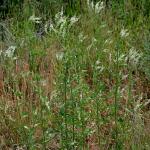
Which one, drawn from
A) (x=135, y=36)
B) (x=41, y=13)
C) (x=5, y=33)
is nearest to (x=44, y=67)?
(x=5, y=33)

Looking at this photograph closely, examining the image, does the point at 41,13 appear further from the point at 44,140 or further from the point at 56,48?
the point at 44,140

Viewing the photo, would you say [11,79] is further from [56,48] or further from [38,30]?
[38,30]

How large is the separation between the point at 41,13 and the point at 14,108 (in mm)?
2177

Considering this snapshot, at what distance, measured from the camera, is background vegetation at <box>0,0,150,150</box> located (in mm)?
3117

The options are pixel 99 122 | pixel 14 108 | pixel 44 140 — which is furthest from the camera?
pixel 14 108

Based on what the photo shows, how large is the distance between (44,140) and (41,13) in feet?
9.49

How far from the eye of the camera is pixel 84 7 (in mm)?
5676

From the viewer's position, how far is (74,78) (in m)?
3.01

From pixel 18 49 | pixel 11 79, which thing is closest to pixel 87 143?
pixel 11 79

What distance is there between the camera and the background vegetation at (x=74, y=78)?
3.12m

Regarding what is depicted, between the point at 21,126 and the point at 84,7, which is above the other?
the point at 84,7

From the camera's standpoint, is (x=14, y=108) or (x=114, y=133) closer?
(x=114, y=133)

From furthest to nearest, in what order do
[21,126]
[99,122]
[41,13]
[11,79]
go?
1. [41,13]
2. [11,79]
3. [21,126]
4. [99,122]

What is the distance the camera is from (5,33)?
5020 millimetres
